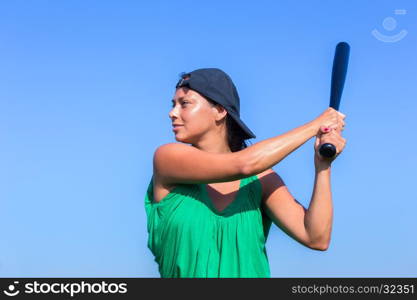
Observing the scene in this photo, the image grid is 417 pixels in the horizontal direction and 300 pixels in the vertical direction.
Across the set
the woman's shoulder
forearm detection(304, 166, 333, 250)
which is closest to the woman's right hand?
forearm detection(304, 166, 333, 250)

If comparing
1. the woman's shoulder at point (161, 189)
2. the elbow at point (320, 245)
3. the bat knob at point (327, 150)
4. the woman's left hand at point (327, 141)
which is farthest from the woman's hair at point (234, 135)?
the elbow at point (320, 245)

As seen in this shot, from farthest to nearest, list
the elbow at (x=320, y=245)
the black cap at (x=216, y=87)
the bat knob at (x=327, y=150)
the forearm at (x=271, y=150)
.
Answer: the black cap at (x=216, y=87) → the elbow at (x=320, y=245) → the bat knob at (x=327, y=150) → the forearm at (x=271, y=150)

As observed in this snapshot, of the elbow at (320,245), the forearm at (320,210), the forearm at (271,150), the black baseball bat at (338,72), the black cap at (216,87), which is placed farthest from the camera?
the black cap at (216,87)

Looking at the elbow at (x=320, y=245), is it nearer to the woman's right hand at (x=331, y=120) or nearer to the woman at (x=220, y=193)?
the woman at (x=220, y=193)

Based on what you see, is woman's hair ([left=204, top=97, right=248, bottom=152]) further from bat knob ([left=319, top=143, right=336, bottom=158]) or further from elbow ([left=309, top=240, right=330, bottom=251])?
elbow ([left=309, top=240, right=330, bottom=251])

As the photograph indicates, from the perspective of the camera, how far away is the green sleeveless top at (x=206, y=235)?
5.58m

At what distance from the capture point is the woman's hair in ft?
21.1

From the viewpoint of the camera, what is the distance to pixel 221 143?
20.6 ft

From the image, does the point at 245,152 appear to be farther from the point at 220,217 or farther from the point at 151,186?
the point at 151,186

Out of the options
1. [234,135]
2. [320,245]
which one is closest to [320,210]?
[320,245]

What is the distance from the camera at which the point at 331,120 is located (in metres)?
5.67

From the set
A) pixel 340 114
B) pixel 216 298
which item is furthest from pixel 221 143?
pixel 216 298

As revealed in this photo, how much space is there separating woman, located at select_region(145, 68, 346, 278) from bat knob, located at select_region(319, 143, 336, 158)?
6 centimetres

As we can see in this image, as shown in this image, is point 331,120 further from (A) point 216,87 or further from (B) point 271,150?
(A) point 216,87
